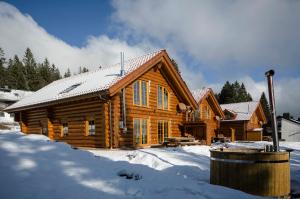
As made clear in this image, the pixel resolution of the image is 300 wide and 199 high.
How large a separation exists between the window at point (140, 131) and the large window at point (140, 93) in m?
1.11

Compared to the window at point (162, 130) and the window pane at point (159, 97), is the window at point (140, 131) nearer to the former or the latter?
the window at point (162, 130)

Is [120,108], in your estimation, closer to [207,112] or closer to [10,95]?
[207,112]

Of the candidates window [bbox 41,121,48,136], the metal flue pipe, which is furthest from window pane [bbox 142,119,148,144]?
the metal flue pipe

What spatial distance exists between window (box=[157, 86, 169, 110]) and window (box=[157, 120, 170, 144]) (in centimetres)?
105

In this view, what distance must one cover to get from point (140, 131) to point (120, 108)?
2200 mm

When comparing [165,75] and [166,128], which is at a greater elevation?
[165,75]

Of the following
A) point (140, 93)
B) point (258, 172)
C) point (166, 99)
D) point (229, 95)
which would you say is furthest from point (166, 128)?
point (229, 95)

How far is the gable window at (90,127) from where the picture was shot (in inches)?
675

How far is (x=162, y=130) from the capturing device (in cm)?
2019

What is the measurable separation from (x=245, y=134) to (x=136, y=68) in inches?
922

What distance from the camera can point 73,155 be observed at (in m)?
7.32

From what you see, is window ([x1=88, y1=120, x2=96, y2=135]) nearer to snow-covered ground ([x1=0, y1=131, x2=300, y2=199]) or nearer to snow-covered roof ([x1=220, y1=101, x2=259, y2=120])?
snow-covered ground ([x1=0, y1=131, x2=300, y2=199])

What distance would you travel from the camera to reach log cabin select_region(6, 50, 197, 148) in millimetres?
16234

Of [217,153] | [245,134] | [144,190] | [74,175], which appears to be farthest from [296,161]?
[245,134]
